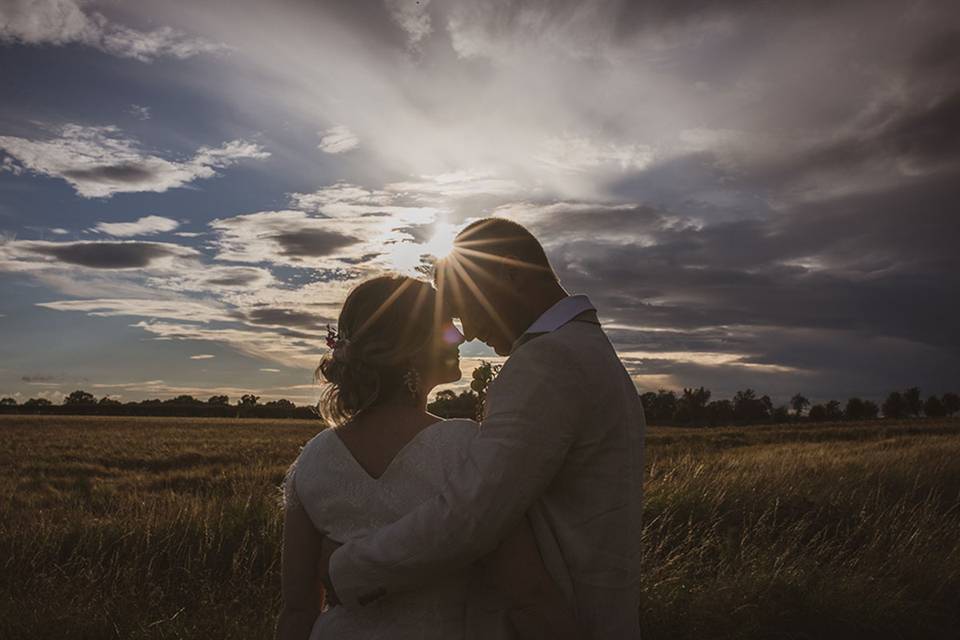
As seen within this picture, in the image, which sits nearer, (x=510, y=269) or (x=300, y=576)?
(x=300, y=576)

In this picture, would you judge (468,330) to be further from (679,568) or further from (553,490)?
(679,568)

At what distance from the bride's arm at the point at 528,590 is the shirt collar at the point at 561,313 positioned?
0.69 metres

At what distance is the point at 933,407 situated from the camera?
348ft

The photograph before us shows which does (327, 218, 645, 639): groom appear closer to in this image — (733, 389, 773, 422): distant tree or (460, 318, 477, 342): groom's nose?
(460, 318, 477, 342): groom's nose

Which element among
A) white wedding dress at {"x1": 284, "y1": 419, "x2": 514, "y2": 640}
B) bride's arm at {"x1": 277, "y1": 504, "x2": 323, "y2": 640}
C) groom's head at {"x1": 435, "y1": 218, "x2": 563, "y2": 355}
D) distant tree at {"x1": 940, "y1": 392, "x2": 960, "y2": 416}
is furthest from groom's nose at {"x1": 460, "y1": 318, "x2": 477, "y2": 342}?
distant tree at {"x1": 940, "y1": 392, "x2": 960, "y2": 416}

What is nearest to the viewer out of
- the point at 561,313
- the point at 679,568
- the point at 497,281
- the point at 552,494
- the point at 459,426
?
the point at 552,494

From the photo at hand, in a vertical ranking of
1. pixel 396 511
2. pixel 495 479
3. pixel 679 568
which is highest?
→ pixel 495 479

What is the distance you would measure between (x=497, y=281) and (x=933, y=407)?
12211 centimetres

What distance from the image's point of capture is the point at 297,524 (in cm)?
291

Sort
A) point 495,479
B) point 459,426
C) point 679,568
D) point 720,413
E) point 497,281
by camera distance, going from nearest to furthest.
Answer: point 495,479
point 459,426
point 497,281
point 679,568
point 720,413

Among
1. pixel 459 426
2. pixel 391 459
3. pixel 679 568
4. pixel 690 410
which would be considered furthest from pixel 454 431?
pixel 690 410

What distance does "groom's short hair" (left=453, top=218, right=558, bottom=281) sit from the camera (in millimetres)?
3018

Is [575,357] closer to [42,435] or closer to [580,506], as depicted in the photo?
[580,506]

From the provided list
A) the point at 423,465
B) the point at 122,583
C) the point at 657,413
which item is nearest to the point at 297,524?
the point at 423,465
